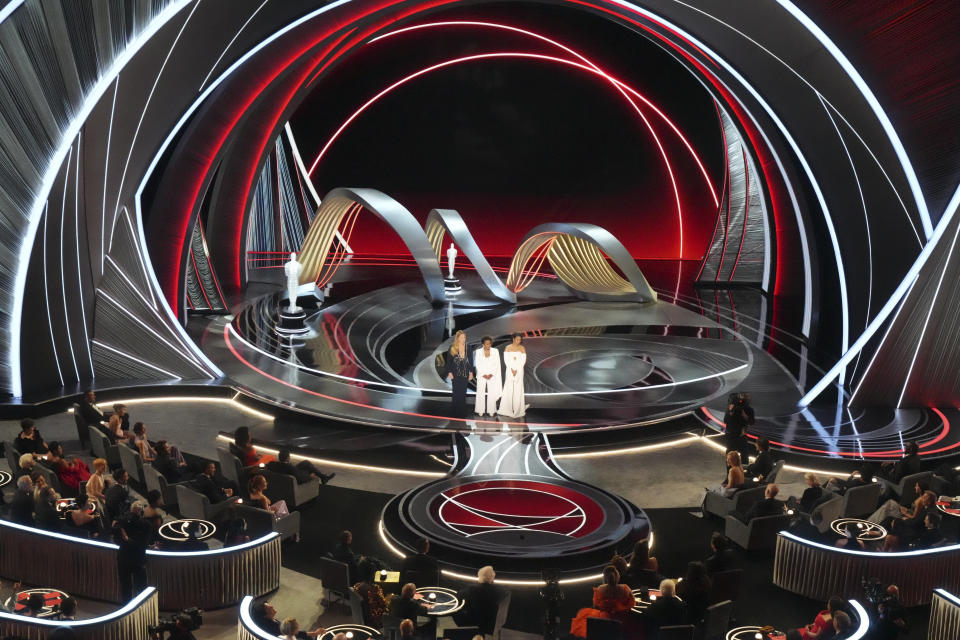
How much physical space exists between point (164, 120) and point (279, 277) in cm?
916

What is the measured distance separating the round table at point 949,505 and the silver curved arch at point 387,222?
1081 cm

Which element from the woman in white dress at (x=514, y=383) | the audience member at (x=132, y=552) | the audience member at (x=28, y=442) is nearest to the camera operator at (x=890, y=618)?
the audience member at (x=132, y=552)

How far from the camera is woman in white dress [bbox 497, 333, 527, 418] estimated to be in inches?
455

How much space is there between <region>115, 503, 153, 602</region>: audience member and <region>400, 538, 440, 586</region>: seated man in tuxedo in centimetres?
189

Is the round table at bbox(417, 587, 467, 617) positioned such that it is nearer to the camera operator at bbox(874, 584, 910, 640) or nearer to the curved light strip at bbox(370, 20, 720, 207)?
the camera operator at bbox(874, 584, 910, 640)

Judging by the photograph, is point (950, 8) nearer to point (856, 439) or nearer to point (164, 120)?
point (856, 439)

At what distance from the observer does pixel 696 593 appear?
22.4 ft

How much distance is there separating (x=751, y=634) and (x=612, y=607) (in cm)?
95

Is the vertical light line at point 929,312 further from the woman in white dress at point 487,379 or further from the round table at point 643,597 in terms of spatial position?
the round table at point 643,597

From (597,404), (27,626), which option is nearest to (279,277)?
(597,404)

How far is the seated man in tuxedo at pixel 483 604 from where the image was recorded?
6836 millimetres

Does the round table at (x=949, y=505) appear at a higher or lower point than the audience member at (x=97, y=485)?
lower

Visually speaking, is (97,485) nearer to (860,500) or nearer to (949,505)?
(860,500)

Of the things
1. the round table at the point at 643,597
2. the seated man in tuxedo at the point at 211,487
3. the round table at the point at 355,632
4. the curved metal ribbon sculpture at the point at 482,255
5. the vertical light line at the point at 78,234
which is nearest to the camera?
the round table at the point at 355,632
